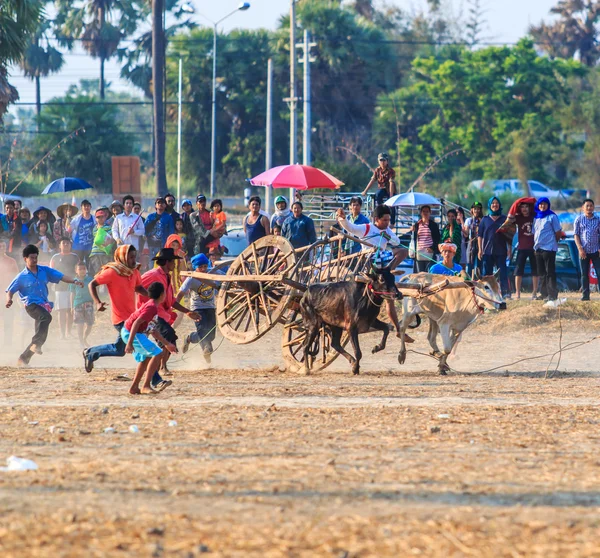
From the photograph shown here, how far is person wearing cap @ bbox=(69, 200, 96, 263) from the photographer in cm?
2025

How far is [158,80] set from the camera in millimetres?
33656

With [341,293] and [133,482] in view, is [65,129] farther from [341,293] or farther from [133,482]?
[133,482]

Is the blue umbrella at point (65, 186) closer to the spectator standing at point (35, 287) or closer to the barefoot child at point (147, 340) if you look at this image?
the spectator standing at point (35, 287)

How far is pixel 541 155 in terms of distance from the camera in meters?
55.2

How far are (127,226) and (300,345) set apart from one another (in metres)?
6.03

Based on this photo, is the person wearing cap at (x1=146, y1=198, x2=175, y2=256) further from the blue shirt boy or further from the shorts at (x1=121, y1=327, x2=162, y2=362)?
the shorts at (x1=121, y1=327, x2=162, y2=362)

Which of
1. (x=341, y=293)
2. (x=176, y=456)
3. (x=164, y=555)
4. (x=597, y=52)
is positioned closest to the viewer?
(x=164, y=555)

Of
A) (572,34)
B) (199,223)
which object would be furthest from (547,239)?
(572,34)

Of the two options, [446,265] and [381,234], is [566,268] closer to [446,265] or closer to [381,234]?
[446,265]

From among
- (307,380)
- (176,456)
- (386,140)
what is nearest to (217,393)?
(307,380)

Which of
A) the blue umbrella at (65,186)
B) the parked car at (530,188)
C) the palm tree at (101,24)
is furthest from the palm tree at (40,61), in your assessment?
the blue umbrella at (65,186)

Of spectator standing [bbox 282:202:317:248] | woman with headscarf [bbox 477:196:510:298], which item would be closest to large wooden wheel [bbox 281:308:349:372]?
spectator standing [bbox 282:202:317:248]

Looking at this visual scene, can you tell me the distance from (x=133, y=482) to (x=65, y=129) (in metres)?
48.1

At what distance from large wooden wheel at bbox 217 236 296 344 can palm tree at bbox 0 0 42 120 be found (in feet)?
38.4
